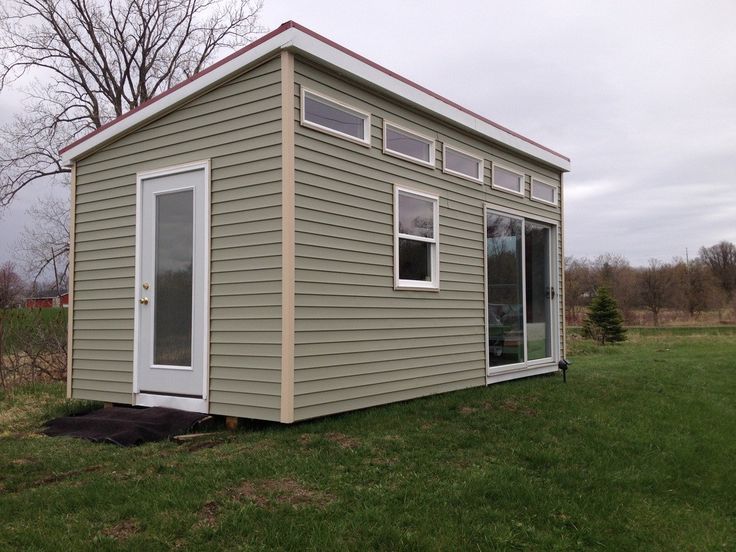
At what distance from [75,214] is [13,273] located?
10.9m

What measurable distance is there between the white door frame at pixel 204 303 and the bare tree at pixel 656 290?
1033 inches

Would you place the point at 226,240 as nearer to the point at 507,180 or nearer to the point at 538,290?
the point at 507,180

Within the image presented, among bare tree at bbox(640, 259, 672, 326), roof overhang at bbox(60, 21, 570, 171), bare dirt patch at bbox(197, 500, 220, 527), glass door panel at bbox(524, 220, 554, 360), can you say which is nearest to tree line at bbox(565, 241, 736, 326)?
bare tree at bbox(640, 259, 672, 326)

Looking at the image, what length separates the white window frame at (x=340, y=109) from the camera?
208 inches

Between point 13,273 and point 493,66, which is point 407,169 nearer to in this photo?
point 493,66

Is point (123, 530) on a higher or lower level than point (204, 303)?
lower

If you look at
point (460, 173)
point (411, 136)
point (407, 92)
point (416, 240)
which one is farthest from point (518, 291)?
point (407, 92)

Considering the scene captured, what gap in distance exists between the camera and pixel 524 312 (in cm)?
874

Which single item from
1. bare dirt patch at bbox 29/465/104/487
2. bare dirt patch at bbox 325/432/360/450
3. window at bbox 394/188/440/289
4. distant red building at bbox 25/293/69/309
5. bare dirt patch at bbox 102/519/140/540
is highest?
window at bbox 394/188/440/289

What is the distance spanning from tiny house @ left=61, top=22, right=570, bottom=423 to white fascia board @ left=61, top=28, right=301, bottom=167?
17 millimetres

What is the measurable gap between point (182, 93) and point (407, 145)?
236 centimetres

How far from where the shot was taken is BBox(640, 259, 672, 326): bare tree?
28219 millimetres

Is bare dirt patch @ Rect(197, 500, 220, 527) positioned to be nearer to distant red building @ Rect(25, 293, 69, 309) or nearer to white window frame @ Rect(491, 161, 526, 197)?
white window frame @ Rect(491, 161, 526, 197)

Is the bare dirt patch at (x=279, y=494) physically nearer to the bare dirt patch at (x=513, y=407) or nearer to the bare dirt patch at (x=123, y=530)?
the bare dirt patch at (x=123, y=530)
